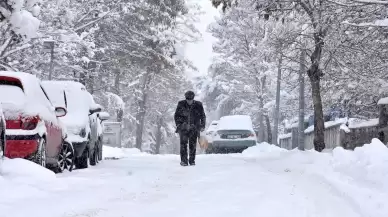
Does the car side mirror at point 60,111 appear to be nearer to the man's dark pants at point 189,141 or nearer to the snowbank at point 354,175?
the man's dark pants at point 189,141

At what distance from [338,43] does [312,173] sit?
16.9 ft

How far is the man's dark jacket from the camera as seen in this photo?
12938 millimetres

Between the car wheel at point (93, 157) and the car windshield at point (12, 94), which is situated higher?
the car windshield at point (12, 94)

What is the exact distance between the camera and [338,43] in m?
13.9

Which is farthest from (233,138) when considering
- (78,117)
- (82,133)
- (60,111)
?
(60,111)

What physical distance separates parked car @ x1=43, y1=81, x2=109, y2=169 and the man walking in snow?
1.92m

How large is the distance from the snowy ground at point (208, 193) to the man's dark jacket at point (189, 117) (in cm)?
309

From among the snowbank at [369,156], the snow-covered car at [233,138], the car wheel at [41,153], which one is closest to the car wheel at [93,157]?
the car wheel at [41,153]

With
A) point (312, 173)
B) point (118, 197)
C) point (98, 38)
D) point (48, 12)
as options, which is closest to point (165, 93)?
point (98, 38)

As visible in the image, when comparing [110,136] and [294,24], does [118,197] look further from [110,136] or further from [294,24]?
[110,136]

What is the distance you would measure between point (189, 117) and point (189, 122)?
0.12 metres

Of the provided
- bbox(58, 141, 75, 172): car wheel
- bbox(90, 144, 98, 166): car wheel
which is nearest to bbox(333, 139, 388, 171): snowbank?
bbox(58, 141, 75, 172): car wheel

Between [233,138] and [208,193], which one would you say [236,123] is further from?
[208,193]

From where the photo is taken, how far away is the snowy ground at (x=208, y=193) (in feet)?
18.4
